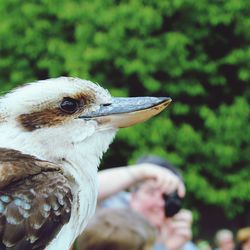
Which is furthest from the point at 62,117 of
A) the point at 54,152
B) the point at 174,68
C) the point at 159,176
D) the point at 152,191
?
the point at 174,68

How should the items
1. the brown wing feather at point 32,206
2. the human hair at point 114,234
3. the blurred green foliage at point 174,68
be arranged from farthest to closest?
the blurred green foliage at point 174,68 < the human hair at point 114,234 < the brown wing feather at point 32,206

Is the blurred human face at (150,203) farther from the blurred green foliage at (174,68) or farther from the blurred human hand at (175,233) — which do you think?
the blurred green foliage at (174,68)

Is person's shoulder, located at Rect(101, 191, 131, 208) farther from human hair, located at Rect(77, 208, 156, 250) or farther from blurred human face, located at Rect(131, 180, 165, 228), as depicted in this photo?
human hair, located at Rect(77, 208, 156, 250)

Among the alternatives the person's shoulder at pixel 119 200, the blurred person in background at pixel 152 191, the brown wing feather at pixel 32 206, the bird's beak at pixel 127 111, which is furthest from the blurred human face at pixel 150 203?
the brown wing feather at pixel 32 206

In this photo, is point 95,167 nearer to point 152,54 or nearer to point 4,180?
point 4,180

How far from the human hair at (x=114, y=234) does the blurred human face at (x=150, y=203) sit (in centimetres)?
128

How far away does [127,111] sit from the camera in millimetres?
3145

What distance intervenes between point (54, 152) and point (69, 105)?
23cm

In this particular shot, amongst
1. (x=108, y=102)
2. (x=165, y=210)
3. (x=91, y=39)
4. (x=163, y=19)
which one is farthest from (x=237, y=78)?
(x=108, y=102)

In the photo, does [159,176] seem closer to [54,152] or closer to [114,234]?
[114,234]

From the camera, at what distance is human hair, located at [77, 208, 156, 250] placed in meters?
3.98

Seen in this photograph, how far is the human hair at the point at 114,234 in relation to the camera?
3.98m

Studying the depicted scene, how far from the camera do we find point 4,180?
2818 millimetres

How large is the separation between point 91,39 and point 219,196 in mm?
4586
